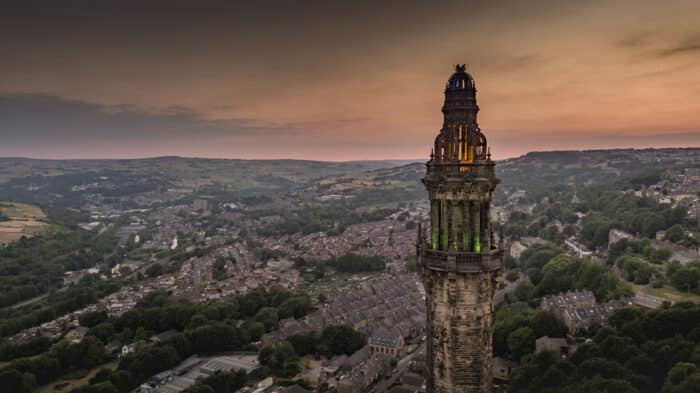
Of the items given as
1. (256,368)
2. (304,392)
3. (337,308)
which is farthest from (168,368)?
(337,308)

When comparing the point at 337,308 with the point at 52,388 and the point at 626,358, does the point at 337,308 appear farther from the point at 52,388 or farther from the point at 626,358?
the point at 626,358

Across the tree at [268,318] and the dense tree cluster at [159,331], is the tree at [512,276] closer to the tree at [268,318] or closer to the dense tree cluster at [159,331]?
the dense tree cluster at [159,331]

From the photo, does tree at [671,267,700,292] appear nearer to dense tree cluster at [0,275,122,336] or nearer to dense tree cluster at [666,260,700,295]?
dense tree cluster at [666,260,700,295]

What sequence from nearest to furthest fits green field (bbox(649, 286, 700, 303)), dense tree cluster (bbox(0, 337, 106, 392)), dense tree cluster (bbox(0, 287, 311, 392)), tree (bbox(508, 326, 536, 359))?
tree (bbox(508, 326, 536, 359)), dense tree cluster (bbox(0, 337, 106, 392)), dense tree cluster (bbox(0, 287, 311, 392)), green field (bbox(649, 286, 700, 303))

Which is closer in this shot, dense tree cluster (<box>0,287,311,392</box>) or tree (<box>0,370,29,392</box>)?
tree (<box>0,370,29,392</box>)

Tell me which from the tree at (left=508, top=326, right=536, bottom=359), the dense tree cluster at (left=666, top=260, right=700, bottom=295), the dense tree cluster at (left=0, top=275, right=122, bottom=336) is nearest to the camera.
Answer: the tree at (left=508, top=326, right=536, bottom=359)

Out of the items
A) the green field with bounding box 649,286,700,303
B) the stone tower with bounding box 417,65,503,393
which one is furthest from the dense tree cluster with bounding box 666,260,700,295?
the stone tower with bounding box 417,65,503,393

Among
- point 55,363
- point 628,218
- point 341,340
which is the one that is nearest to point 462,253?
point 341,340
